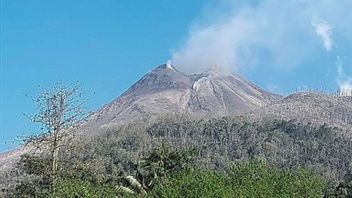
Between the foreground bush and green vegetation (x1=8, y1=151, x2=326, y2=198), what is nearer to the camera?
green vegetation (x1=8, y1=151, x2=326, y2=198)

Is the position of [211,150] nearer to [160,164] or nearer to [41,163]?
[160,164]

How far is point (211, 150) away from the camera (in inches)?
7259

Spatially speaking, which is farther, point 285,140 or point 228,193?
point 285,140

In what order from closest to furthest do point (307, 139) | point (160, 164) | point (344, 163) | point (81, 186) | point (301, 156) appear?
point (81, 186) → point (160, 164) → point (344, 163) → point (301, 156) → point (307, 139)

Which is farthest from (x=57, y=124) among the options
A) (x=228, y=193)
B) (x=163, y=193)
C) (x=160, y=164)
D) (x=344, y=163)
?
(x=344, y=163)

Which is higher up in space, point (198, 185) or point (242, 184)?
point (242, 184)

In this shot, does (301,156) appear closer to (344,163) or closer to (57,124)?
(344,163)

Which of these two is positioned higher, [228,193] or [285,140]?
[285,140]

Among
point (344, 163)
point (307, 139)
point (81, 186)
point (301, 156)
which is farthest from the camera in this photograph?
point (307, 139)

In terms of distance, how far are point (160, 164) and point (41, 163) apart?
933 inches

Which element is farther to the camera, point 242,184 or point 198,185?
point 242,184

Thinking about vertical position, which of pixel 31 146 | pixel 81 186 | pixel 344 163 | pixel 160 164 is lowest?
pixel 81 186

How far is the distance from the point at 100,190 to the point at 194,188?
4.80 metres

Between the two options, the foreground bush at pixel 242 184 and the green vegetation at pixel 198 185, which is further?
the foreground bush at pixel 242 184
